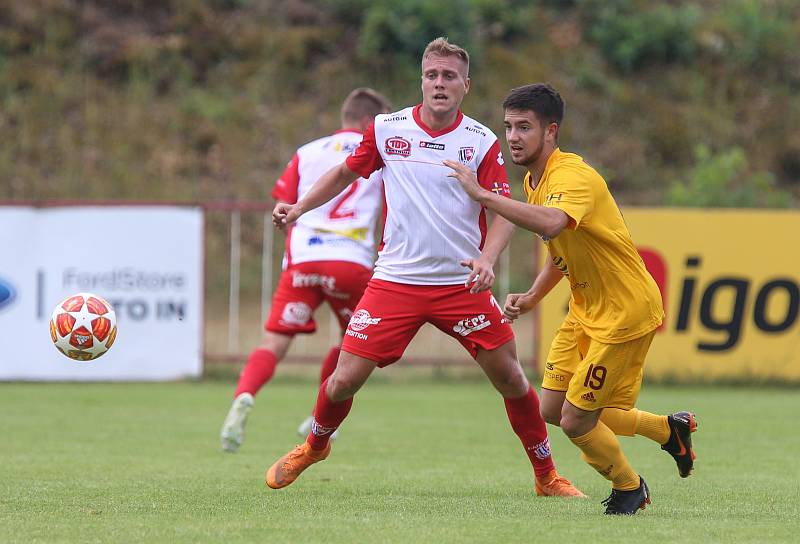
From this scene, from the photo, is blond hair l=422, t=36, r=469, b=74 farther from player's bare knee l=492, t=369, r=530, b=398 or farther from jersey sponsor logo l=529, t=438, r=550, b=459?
jersey sponsor logo l=529, t=438, r=550, b=459

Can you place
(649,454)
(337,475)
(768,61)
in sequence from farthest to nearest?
1. (768,61)
2. (649,454)
3. (337,475)

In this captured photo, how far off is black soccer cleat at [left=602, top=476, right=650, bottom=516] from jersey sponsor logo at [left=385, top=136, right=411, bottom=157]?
6.58 feet

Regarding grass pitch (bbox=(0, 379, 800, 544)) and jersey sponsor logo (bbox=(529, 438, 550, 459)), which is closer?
grass pitch (bbox=(0, 379, 800, 544))

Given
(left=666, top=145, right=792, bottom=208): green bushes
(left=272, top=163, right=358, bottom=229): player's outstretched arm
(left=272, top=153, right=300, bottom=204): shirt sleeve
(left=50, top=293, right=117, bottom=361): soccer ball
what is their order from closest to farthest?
(left=272, top=163, right=358, bottom=229): player's outstretched arm → (left=50, top=293, right=117, bottom=361): soccer ball → (left=272, top=153, right=300, bottom=204): shirt sleeve → (left=666, top=145, right=792, bottom=208): green bushes

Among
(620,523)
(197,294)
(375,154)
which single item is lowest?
(197,294)

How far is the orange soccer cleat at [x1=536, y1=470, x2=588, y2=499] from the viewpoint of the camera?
7.01m

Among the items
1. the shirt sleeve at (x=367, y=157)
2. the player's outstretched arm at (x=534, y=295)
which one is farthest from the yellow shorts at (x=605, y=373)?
the shirt sleeve at (x=367, y=157)

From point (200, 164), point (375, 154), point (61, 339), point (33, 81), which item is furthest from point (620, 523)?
point (33, 81)

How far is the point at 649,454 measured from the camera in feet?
31.0

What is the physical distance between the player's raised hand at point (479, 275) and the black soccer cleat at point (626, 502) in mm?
1182

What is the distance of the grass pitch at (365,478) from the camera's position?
223 inches

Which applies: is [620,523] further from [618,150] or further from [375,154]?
[618,150]

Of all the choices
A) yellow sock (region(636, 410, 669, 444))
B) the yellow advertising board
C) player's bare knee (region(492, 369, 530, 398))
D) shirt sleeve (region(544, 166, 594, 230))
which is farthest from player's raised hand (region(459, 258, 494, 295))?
the yellow advertising board

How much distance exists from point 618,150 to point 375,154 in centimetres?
1789
